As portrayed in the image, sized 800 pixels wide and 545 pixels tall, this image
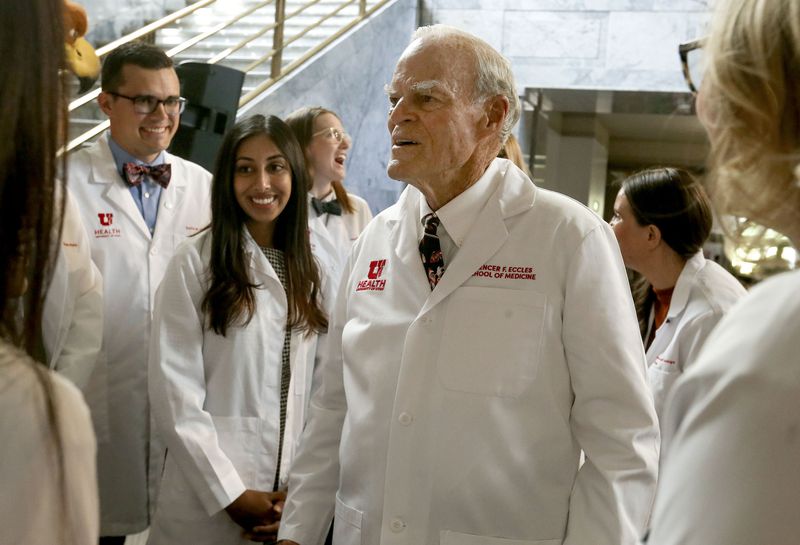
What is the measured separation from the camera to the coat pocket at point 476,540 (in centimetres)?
201

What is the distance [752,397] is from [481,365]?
4.35 feet

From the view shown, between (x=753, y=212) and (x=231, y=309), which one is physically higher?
(x=753, y=212)

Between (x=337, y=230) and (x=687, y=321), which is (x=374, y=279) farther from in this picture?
(x=337, y=230)

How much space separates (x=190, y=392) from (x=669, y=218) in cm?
186

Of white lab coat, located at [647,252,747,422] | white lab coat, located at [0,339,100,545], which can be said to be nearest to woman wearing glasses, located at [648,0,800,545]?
white lab coat, located at [0,339,100,545]

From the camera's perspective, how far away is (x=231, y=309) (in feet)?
9.62

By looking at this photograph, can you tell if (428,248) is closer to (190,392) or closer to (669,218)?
(190,392)

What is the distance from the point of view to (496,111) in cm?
235

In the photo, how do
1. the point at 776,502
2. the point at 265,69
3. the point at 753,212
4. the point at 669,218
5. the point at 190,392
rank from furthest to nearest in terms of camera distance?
the point at 265,69
the point at 669,218
the point at 190,392
the point at 753,212
the point at 776,502

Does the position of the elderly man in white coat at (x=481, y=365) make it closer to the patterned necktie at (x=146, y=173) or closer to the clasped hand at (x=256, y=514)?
the clasped hand at (x=256, y=514)

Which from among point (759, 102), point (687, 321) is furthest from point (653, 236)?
point (759, 102)

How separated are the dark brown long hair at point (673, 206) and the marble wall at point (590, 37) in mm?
4854

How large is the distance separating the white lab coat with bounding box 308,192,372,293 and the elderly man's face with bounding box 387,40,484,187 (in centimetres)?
168

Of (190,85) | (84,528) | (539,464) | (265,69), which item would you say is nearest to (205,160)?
(190,85)
